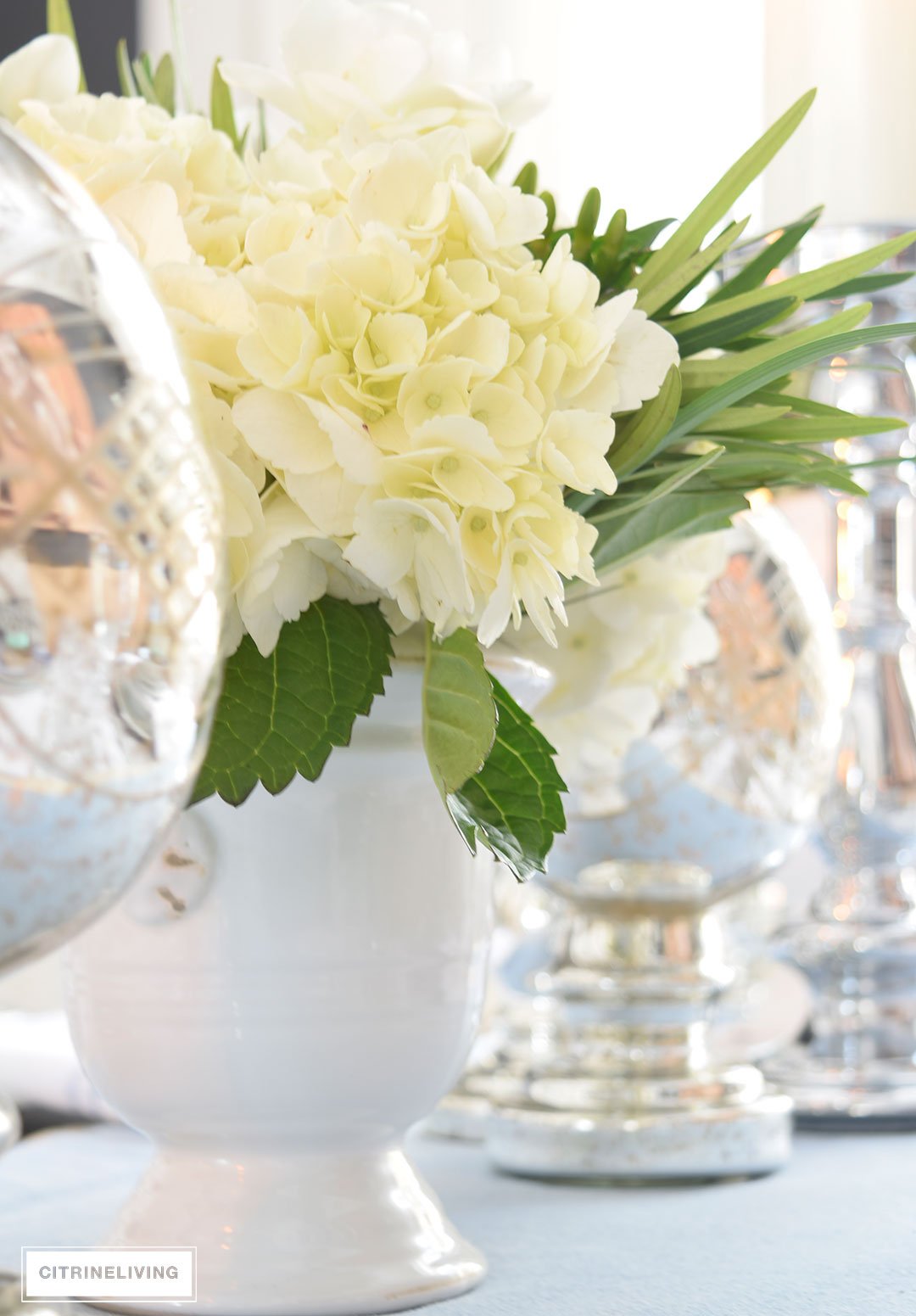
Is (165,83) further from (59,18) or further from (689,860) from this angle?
(689,860)

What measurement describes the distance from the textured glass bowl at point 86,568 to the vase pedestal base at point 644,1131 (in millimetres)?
374

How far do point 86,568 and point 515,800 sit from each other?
166mm

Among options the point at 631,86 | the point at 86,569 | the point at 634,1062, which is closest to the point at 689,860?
the point at 634,1062

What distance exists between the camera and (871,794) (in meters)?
0.79

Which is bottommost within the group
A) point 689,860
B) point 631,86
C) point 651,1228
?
point 651,1228

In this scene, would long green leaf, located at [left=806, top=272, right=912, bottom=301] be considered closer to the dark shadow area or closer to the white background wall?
the white background wall

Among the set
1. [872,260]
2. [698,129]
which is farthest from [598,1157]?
[698,129]

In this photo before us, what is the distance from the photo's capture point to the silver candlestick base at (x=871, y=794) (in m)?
0.77

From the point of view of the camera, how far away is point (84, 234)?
0.95 ft

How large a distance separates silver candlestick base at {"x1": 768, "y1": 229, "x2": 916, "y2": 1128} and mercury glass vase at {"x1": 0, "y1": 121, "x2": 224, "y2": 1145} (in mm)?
534

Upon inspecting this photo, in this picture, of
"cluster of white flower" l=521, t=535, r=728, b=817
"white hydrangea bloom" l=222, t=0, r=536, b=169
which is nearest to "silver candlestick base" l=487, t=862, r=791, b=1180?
"cluster of white flower" l=521, t=535, r=728, b=817

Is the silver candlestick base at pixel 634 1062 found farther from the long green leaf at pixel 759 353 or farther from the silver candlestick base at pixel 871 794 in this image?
the long green leaf at pixel 759 353

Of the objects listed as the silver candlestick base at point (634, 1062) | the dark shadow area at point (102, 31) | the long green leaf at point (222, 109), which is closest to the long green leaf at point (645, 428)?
the long green leaf at point (222, 109)

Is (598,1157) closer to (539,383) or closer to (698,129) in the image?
(539,383)
